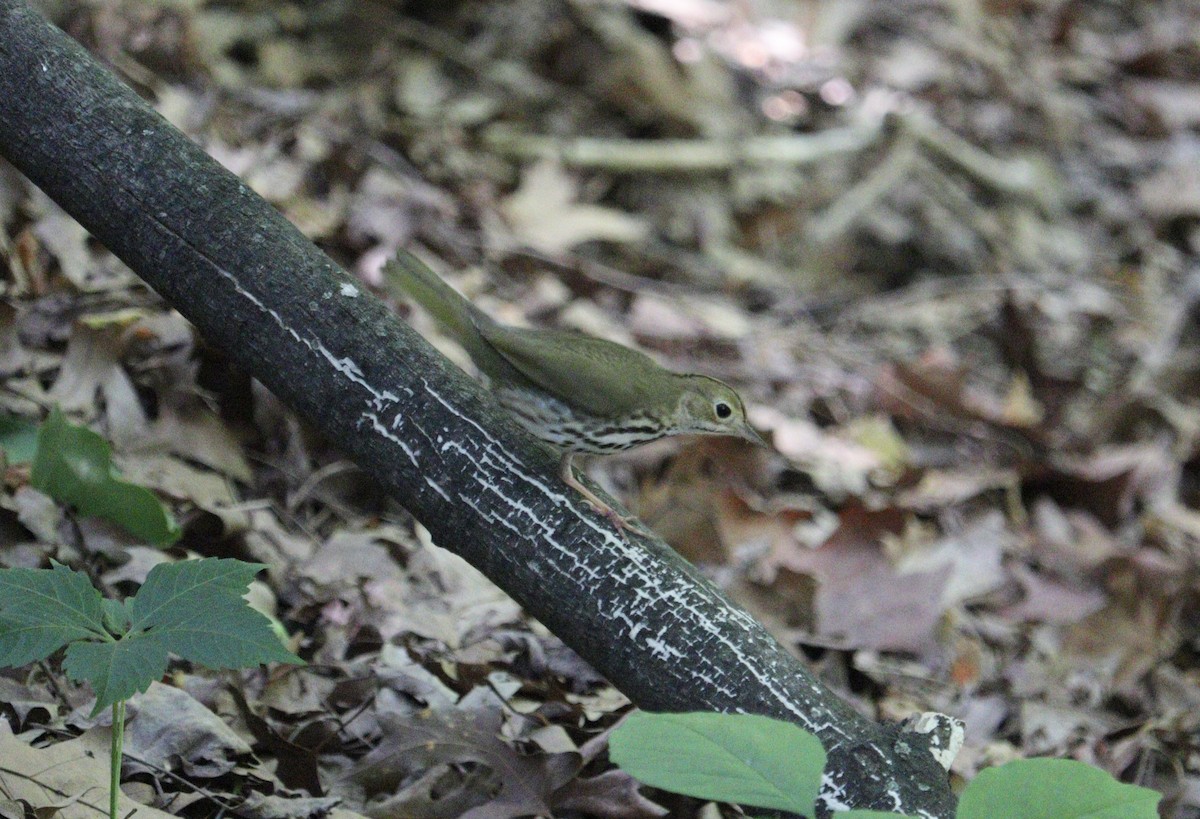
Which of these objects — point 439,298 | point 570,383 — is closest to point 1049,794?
point 570,383

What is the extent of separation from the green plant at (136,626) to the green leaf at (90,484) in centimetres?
118

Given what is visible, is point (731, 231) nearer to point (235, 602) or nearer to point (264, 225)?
point (264, 225)

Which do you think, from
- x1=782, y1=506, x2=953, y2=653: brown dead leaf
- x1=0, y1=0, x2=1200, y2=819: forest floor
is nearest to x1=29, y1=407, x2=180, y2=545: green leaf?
x1=0, y1=0, x2=1200, y2=819: forest floor

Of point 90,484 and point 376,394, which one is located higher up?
point 376,394

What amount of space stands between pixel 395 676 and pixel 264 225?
47.2 inches

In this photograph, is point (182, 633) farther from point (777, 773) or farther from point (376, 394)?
point (777, 773)

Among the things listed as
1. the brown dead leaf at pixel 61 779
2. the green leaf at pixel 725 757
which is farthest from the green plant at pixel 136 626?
the green leaf at pixel 725 757

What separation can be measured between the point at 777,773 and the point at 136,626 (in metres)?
0.99

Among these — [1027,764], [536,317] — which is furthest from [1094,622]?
[1027,764]

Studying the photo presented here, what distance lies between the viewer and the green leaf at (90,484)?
10.6ft

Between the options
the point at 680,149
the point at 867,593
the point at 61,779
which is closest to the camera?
the point at 61,779

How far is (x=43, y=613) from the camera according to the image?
2.02 m

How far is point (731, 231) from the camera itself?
7.33 metres

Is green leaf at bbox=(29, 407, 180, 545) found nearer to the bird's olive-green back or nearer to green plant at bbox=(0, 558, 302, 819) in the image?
the bird's olive-green back
